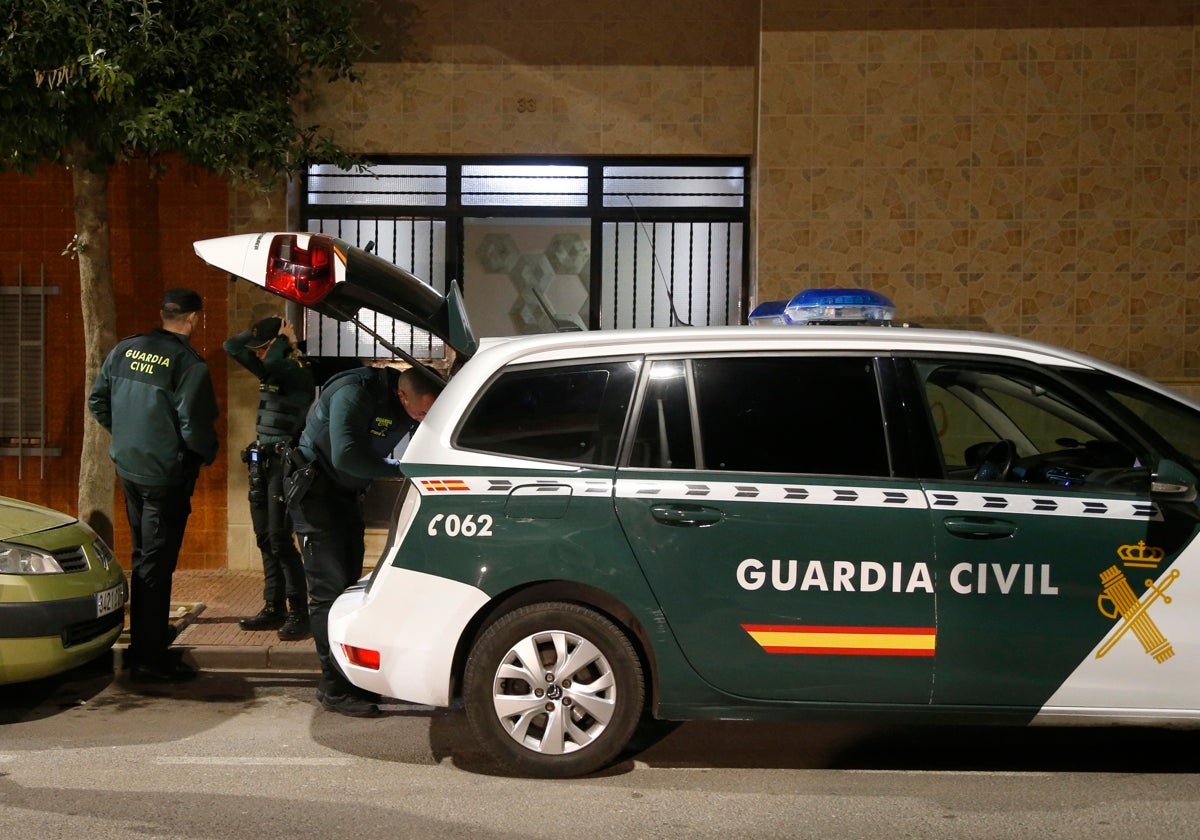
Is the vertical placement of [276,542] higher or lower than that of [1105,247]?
lower

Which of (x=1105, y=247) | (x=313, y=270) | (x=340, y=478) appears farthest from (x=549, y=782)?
(x=1105, y=247)

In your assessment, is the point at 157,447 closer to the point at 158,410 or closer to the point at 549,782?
the point at 158,410

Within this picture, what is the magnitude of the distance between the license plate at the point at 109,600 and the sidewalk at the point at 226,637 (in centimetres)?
63

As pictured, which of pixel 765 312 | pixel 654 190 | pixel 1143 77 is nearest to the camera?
pixel 765 312

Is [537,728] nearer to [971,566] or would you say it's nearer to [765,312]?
[971,566]

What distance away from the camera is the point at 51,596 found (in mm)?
6023

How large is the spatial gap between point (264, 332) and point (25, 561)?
233cm

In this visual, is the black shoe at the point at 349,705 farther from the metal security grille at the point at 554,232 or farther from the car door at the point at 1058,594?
the metal security grille at the point at 554,232

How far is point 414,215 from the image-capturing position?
10438mm

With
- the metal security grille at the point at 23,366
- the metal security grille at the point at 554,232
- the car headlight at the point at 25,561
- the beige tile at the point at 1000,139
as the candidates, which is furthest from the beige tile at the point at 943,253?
the metal security grille at the point at 23,366

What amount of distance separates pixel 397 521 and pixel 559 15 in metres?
6.15

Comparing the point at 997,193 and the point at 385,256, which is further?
the point at 385,256

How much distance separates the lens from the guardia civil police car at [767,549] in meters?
4.84

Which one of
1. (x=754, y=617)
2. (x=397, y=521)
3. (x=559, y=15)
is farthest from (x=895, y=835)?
(x=559, y=15)
